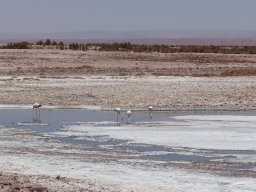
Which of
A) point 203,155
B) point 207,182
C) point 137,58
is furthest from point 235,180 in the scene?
point 137,58

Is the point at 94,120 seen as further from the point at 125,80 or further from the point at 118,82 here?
the point at 125,80

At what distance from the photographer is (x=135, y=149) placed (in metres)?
17.7

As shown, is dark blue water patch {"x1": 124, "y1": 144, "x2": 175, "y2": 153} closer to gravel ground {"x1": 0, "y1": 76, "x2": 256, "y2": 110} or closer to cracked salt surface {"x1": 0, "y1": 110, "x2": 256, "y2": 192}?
cracked salt surface {"x1": 0, "y1": 110, "x2": 256, "y2": 192}

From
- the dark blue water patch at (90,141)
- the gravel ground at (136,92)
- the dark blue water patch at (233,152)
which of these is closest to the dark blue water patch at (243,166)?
the dark blue water patch at (233,152)

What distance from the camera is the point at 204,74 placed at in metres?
46.2

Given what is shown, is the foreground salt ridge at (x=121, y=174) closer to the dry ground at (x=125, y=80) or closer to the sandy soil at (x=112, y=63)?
the dry ground at (x=125, y=80)

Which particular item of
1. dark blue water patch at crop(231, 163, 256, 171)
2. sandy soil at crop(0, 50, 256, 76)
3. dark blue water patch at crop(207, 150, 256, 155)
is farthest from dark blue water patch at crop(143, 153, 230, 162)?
sandy soil at crop(0, 50, 256, 76)

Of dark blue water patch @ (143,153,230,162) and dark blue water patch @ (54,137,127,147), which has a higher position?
dark blue water patch @ (143,153,230,162)

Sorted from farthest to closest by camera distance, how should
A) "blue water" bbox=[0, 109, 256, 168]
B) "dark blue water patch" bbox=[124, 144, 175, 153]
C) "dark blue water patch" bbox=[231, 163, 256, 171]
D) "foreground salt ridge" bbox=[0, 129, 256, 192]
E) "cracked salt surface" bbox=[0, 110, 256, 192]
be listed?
1. "dark blue water patch" bbox=[124, 144, 175, 153]
2. "blue water" bbox=[0, 109, 256, 168]
3. "dark blue water patch" bbox=[231, 163, 256, 171]
4. "cracked salt surface" bbox=[0, 110, 256, 192]
5. "foreground salt ridge" bbox=[0, 129, 256, 192]

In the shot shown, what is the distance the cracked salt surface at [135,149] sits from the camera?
13625mm

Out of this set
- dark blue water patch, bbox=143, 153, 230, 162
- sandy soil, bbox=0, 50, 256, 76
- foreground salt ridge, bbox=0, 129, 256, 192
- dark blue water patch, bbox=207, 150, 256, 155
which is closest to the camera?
foreground salt ridge, bbox=0, 129, 256, 192

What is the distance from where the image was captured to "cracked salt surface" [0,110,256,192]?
44.7 ft

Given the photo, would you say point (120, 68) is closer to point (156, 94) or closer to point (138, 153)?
point (156, 94)

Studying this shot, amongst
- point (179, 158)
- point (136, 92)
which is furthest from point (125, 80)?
point (179, 158)
